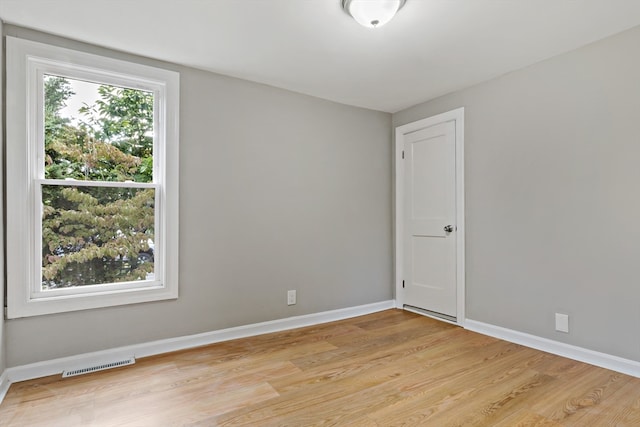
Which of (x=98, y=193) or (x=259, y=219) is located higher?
(x=98, y=193)

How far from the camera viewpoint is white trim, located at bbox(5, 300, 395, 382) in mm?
2227

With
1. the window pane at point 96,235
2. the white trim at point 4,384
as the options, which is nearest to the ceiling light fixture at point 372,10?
the window pane at point 96,235

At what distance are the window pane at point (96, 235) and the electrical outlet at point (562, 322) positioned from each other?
3120 millimetres

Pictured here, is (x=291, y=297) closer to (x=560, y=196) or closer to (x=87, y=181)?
(x=87, y=181)

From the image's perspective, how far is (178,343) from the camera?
2705mm

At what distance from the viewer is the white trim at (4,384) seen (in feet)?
6.53

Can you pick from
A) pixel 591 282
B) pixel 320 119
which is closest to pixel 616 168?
pixel 591 282

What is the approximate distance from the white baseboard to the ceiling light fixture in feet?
8.47

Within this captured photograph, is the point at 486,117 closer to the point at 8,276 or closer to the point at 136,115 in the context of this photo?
the point at 136,115

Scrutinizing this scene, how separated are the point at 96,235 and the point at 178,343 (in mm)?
1025

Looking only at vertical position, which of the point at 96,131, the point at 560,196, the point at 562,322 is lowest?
the point at 562,322

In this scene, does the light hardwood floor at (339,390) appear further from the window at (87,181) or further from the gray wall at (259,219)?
the window at (87,181)

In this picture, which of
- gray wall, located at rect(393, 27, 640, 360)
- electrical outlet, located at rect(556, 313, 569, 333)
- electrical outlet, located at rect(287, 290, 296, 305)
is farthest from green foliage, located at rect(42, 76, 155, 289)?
electrical outlet, located at rect(556, 313, 569, 333)

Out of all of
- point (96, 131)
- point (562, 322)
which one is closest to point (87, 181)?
point (96, 131)
